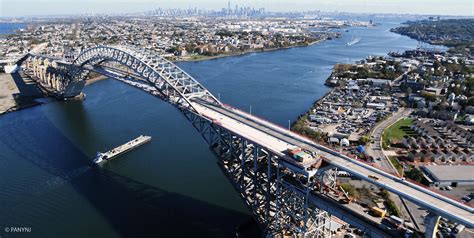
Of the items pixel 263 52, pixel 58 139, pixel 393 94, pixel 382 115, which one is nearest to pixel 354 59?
pixel 263 52

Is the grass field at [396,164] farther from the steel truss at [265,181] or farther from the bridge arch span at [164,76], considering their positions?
the bridge arch span at [164,76]

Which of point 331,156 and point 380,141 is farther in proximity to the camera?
point 380,141

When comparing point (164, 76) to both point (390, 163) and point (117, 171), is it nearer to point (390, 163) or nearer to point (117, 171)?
point (117, 171)

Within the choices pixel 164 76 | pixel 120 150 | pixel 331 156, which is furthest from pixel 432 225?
pixel 120 150

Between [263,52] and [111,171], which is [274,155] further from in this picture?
[263,52]

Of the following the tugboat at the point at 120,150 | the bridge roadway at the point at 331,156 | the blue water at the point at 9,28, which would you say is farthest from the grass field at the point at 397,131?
the blue water at the point at 9,28
